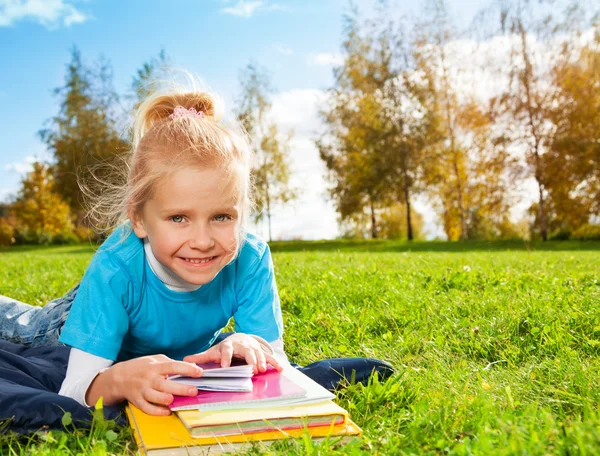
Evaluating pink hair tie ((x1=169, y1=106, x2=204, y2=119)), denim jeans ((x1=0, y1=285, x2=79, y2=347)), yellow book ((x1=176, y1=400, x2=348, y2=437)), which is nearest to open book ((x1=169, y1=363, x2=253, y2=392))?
yellow book ((x1=176, y1=400, x2=348, y2=437))

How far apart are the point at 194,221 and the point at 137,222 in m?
0.42

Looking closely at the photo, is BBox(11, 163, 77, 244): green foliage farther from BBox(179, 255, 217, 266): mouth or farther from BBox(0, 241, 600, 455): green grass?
BBox(179, 255, 217, 266): mouth

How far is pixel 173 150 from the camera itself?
2760 millimetres

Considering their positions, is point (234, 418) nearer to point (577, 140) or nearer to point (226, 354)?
point (226, 354)

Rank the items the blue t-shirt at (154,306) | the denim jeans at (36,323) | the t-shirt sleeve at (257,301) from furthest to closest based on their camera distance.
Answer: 1. the denim jeans at (36,323)
2. the t-shirt sleeve at (257,301)
3. the blue t-shirt at (154,306)

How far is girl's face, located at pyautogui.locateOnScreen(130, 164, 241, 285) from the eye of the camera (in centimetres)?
267

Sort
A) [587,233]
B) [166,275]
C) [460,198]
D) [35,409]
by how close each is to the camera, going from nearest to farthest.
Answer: [35,409], [166,275], [587,233], [460,198]

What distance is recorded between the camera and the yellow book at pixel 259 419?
2.15m

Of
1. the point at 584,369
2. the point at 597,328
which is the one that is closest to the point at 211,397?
the point at 584,369

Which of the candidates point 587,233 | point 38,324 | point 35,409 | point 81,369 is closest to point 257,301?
point 81,369

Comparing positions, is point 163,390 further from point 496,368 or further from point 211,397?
point 496,368

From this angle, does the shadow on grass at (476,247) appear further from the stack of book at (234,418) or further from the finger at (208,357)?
the stack of book at (234,418)

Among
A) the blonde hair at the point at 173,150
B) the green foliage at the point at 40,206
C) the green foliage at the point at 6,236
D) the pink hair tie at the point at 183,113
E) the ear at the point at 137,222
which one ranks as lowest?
the ear at the point at 137,222

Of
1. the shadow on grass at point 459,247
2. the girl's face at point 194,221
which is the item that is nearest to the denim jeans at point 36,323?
the girl's face at point 194,221
